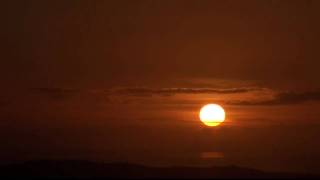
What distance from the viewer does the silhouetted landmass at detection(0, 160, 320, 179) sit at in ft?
113

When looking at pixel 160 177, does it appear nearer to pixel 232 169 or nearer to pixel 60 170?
pixel 232 169

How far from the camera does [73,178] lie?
35.8m

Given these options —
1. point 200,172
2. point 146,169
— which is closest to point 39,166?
point 146,169

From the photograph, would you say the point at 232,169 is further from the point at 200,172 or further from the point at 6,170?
the point at 6,170

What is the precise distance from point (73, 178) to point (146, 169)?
3.83 meters

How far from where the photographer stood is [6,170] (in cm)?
3697

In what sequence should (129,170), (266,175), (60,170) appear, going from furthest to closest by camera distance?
(60,170)
(129,170)
(266,175)

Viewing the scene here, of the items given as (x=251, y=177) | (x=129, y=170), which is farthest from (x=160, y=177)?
(x=251, y=177)

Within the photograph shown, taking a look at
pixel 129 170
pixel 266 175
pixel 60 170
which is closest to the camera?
pixel 266 175

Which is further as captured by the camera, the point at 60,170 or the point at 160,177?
the point at 60,170

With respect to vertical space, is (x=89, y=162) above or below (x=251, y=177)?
above

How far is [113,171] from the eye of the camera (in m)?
37.7

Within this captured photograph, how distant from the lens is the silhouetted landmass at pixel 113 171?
34.4 m

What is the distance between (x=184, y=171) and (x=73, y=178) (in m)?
5.76
